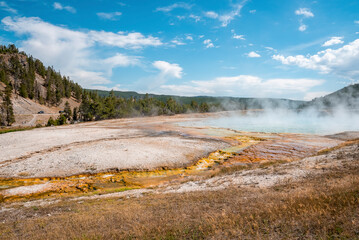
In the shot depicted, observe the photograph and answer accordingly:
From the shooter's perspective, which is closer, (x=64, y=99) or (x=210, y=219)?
(x=210, y=219)

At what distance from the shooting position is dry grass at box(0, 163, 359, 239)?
6.35 meters

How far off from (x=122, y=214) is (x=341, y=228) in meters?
9.55

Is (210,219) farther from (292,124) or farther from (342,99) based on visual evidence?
(342,99)

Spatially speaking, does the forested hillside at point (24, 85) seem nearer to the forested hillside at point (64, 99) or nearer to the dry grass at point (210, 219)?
the forested hillside at point (64, 99)

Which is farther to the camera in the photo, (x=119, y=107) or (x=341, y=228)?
(x=119, y=107)

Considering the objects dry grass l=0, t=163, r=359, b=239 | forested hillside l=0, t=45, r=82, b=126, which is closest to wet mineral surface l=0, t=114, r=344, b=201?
dry grass l=0, t=163, r=359, b=239

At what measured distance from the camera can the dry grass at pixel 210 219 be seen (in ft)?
20.8

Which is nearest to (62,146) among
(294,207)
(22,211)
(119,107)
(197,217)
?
(22,211)

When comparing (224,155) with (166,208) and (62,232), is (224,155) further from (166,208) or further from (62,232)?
(62,232)

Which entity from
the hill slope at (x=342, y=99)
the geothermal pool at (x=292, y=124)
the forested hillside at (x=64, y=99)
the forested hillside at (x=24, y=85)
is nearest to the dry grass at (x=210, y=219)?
the geothermal pool at (x=292, y=124)

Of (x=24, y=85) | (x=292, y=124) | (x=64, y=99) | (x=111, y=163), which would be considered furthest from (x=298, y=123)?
(x=64, y=99)

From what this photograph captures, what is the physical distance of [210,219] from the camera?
8133 millimetres

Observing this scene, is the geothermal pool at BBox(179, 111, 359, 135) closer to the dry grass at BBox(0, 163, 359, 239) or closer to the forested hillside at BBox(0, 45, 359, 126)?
the forested hillside at BBox(0, 45, 359, 126)

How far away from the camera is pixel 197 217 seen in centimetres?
884
